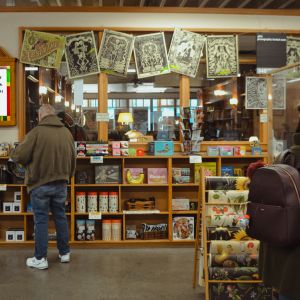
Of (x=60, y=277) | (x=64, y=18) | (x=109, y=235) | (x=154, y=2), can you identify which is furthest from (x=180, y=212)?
(x=154, y=2)

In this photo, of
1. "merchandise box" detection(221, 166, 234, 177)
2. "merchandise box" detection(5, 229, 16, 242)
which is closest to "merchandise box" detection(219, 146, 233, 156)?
"merchandise box" detection(221, 166, 234, 177)

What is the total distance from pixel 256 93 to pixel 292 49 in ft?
2.53

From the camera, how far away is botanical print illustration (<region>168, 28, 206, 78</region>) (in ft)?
21.1

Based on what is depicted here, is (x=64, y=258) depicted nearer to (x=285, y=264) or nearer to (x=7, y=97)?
(x=7, y=97)

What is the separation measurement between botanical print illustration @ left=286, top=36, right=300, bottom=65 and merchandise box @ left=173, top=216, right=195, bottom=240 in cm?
260

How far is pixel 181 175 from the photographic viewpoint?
6.39 metres

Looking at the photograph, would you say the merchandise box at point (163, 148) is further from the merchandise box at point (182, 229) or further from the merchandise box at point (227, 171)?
the merchandise box at point (182, 229)

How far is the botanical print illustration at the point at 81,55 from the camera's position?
6371mm

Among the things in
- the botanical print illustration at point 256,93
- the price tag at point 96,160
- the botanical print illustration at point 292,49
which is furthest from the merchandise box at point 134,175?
the botanical print illustration at point 292,49

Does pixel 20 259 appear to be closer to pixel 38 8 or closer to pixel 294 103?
pixel 38 8

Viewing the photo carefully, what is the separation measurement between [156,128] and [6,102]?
2.12m

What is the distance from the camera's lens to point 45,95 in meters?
6.57

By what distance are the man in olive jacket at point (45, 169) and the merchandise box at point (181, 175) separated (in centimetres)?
164

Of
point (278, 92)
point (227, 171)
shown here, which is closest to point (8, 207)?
point (227, 171)
